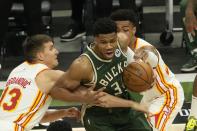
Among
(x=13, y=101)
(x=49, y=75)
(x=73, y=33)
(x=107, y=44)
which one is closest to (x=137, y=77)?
(x=107, y=44)

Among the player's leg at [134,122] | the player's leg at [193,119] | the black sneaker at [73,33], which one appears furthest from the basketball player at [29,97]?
the black sneaker at [73,33]

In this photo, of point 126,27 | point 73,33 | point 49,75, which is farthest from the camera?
point 73,33

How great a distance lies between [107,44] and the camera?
418cm

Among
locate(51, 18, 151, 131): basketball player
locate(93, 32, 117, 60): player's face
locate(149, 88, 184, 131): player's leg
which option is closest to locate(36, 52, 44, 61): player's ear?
locate(51, 18, 151, 131): basketball player

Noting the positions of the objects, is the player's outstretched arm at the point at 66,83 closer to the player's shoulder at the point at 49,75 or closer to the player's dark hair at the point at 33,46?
the player's shoulder at the point at 49,75

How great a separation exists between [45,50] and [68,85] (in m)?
0.35

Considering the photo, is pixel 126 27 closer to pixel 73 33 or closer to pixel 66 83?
pixel 66 83

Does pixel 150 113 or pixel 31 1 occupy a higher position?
pixel 31 1

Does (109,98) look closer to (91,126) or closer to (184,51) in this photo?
(91,126)

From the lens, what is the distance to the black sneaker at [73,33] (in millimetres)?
7859

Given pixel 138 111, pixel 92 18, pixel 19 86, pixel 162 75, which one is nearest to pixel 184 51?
pixel 92 18

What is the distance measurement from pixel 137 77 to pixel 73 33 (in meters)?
3.65

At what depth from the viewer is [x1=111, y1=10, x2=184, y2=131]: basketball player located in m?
4.71

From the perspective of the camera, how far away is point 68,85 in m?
4.20
